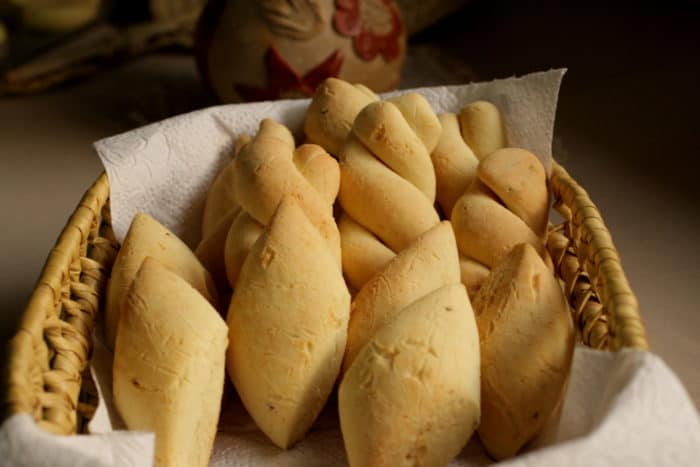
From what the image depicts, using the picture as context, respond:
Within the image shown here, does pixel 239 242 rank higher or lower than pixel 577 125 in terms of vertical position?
higher

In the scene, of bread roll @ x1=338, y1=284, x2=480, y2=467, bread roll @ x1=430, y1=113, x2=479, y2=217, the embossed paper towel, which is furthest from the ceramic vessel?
bread roll @ x1=338, y1=284, x2=480, y2=467

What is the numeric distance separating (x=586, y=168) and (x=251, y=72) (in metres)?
0.42

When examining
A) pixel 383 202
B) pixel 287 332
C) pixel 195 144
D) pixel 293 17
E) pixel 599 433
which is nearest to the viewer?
pixel 599 433

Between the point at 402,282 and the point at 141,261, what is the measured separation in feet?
0.56

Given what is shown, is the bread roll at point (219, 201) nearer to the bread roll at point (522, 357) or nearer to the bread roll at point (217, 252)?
the bread roll at point (217, 252)

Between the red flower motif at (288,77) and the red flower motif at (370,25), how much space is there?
0.11 feet

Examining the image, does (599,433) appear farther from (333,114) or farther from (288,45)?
(288,45)

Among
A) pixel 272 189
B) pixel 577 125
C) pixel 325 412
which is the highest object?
pixel 272 189

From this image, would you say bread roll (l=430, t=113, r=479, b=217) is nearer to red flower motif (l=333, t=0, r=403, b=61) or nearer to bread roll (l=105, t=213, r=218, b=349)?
bread roll (l=105, t=213, r=218, b=349)

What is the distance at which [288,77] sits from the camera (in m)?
1.09

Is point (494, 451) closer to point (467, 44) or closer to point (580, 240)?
point (580, 240)

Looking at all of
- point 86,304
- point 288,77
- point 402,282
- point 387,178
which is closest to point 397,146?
point 387,178

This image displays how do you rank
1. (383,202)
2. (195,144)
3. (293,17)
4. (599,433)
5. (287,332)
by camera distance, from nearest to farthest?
(599,433)
(287,332)
(383,202)
(195,144)
(293,17)

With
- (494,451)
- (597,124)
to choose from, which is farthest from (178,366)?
(597,124)
